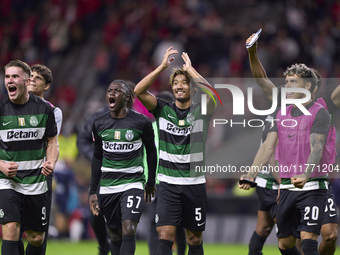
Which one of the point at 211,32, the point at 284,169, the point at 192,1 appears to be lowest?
the point at 284,169

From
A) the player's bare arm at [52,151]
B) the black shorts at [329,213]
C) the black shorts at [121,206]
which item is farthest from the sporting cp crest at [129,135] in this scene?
the black shorts at [329,213]

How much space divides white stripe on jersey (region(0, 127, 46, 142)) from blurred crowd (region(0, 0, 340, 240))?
290 inches

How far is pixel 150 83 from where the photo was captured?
7.21 m

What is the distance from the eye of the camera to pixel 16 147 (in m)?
6.89

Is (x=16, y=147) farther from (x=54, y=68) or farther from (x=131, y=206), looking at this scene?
(x=54, y=68)

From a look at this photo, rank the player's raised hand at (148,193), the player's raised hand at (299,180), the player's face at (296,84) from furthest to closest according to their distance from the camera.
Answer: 1. the player's raised hand at (148,193)
2. the player's face at (296,84)
3. the player's raised hand at (299,180)

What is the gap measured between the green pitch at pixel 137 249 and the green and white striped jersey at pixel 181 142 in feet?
15.7

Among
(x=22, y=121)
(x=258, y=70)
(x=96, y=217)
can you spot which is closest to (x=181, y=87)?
(x=258, y=70)

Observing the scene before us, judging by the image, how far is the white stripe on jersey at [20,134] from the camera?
6859 millimetres

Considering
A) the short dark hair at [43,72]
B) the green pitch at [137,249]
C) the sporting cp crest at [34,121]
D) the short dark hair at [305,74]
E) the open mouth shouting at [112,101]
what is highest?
the short dark hair at [43,72]

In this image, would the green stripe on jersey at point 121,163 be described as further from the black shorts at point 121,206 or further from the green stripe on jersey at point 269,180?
the green stripe on jersey at point 269,180

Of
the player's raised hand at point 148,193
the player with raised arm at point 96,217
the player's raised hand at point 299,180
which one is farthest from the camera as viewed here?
the player with raised arm at point 96,217

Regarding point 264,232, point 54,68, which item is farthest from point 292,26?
point 264,232

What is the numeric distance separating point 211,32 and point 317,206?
36.6ft
